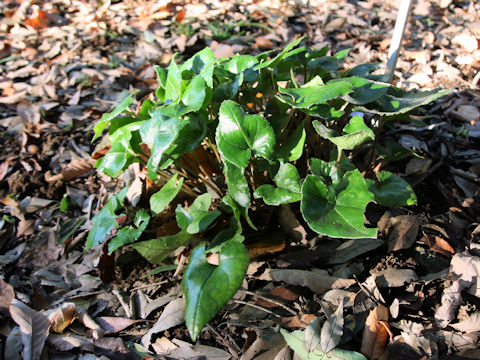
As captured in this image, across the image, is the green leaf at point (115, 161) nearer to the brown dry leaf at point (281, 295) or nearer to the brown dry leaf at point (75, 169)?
the brown dry leaf at point (281, 295)

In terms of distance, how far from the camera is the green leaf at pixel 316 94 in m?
1.27

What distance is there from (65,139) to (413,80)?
236 cm

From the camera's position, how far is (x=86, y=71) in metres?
3.15

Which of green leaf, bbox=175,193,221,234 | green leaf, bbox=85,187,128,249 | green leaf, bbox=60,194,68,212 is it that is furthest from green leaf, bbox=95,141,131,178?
green leaf, bbox=60,194,68,212

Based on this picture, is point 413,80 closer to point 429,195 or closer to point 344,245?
point 429,195

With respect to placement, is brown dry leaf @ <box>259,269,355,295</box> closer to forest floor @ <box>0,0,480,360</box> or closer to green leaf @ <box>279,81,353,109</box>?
forest floor @ <box>0,0,480,360</box>

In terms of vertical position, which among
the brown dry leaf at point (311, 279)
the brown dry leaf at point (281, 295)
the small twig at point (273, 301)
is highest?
the brown dry leaf at point (311, 279)

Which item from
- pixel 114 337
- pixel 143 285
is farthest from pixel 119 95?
pixel 114 337

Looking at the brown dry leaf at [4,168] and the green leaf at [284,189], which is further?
the brown dry leaf at [4,168]

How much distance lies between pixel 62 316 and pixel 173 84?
1.04m

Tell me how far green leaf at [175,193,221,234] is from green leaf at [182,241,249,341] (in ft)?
0.33

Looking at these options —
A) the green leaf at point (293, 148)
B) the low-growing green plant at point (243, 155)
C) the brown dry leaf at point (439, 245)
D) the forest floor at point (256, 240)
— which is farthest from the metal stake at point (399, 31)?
the brown dry leaf at point (439, 245)

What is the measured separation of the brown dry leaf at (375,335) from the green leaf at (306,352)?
0.18 feet

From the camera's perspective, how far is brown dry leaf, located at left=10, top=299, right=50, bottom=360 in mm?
1501
